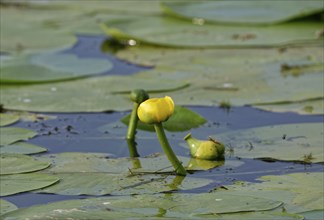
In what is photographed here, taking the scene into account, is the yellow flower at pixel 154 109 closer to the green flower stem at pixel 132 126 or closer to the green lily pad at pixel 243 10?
the green flower stem at pixel 132 126

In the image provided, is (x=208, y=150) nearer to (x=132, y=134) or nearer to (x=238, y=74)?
(x=132, y=134)

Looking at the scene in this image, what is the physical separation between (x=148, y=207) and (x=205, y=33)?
2656 millimetres

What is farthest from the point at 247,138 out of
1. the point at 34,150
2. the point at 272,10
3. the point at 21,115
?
the point at 272,10

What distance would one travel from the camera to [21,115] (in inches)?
141

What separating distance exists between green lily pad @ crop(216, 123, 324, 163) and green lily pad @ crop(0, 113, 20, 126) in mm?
812

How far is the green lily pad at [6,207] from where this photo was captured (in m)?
2.41

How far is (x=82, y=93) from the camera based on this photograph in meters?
3.88

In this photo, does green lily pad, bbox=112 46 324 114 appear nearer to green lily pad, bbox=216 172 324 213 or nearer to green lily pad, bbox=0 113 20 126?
green lily pad, bbox=0 113 20 126

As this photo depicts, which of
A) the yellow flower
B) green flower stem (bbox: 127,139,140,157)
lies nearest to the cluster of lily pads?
green flower stem (bbox: 127,139,140,157)

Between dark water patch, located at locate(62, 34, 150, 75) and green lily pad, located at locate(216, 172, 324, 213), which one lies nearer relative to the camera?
green lily pad, located at locate(216, 172, 324, 213)

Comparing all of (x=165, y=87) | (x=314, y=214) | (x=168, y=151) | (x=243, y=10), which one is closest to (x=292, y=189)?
(x=314, y=214)

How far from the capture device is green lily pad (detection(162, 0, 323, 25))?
489 cm

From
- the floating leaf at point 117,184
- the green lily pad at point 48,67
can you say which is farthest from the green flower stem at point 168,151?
the green lily pad at point 48,67

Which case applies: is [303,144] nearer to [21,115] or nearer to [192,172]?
[192,172]
